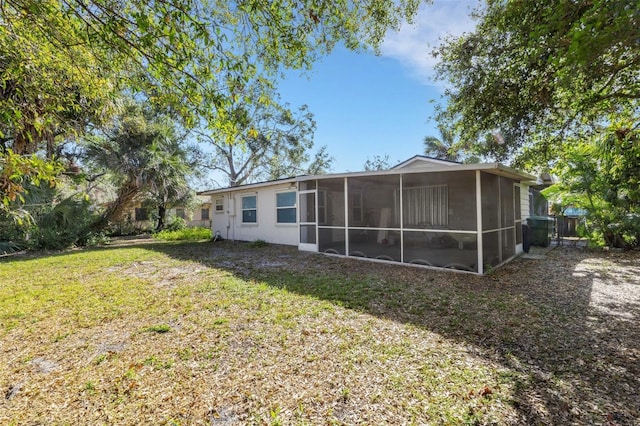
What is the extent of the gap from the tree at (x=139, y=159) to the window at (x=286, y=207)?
5.59 m

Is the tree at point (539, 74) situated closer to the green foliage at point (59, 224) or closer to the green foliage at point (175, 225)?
the green foliage at point (59, 224)

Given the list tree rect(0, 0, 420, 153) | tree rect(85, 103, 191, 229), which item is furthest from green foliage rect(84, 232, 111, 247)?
tree rect(0, 0, 420, 153)

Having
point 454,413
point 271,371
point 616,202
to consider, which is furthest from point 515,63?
point 616,202

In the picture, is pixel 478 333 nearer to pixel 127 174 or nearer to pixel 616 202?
pixel 616 202

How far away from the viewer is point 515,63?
4.93m

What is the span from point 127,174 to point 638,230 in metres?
18.8

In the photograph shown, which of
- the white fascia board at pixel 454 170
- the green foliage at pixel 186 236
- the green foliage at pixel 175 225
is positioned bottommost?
the green foliage at pixel 186 236

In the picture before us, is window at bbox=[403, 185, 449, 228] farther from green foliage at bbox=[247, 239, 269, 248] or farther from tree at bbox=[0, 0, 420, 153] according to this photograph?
tree at bbox=[0, 0, 420, 153]

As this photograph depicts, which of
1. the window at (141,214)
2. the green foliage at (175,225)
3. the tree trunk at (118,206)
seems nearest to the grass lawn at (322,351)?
the tree trunk at (118,206)

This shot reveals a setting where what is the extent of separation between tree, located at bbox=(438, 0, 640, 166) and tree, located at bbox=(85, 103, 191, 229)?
10836 millimetres

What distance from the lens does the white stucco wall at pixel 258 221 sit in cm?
1165

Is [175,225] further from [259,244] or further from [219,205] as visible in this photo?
[259,244]

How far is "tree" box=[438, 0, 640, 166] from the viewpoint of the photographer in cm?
289

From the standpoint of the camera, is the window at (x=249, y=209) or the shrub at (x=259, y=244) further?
the window at (x=249, y=209)
